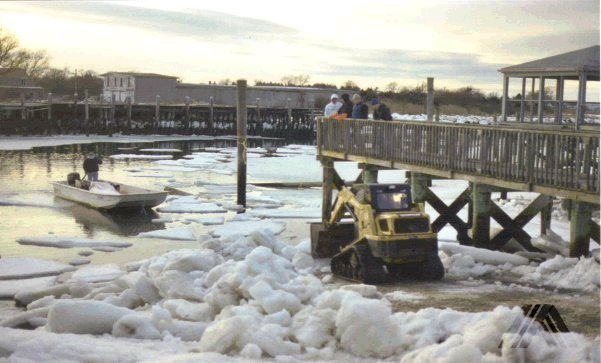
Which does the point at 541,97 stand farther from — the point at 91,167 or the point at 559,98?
the point at 91,167

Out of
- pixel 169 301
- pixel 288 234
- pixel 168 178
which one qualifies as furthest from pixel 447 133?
pixel 168 178

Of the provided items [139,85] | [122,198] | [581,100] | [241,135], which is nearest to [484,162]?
[581,100]

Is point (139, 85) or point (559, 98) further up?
point (139, 85)

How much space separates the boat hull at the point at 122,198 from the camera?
78.3 feet

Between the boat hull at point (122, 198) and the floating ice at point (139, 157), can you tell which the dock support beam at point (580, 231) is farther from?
the floating ice at point (139, 157)

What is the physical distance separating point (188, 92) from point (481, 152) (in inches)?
2821

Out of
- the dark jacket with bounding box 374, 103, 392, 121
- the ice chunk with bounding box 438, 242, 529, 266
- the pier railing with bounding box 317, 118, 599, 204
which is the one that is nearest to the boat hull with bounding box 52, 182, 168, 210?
the pier railing with bounding box 317, 118, 599, 204

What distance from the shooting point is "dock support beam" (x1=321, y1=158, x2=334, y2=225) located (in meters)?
20.9

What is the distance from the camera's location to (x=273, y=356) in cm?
913

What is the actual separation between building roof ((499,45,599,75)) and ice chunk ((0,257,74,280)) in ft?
44.3

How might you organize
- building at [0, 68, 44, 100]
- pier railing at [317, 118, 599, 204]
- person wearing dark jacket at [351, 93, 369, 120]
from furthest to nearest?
building at [0, 68, 44, 100] < person wearing dark jacket at [351, 93, 369, 120] < pier railing at [317, 118, 599, 204]

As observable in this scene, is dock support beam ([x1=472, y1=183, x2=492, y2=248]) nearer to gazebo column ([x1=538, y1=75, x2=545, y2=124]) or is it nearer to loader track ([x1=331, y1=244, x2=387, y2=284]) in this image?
loader track ([x1=331, y1=244, x2=387, y2=284])

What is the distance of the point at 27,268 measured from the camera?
15.3 metres

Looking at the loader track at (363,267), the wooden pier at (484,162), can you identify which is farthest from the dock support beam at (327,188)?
the loader track at (363,267)
